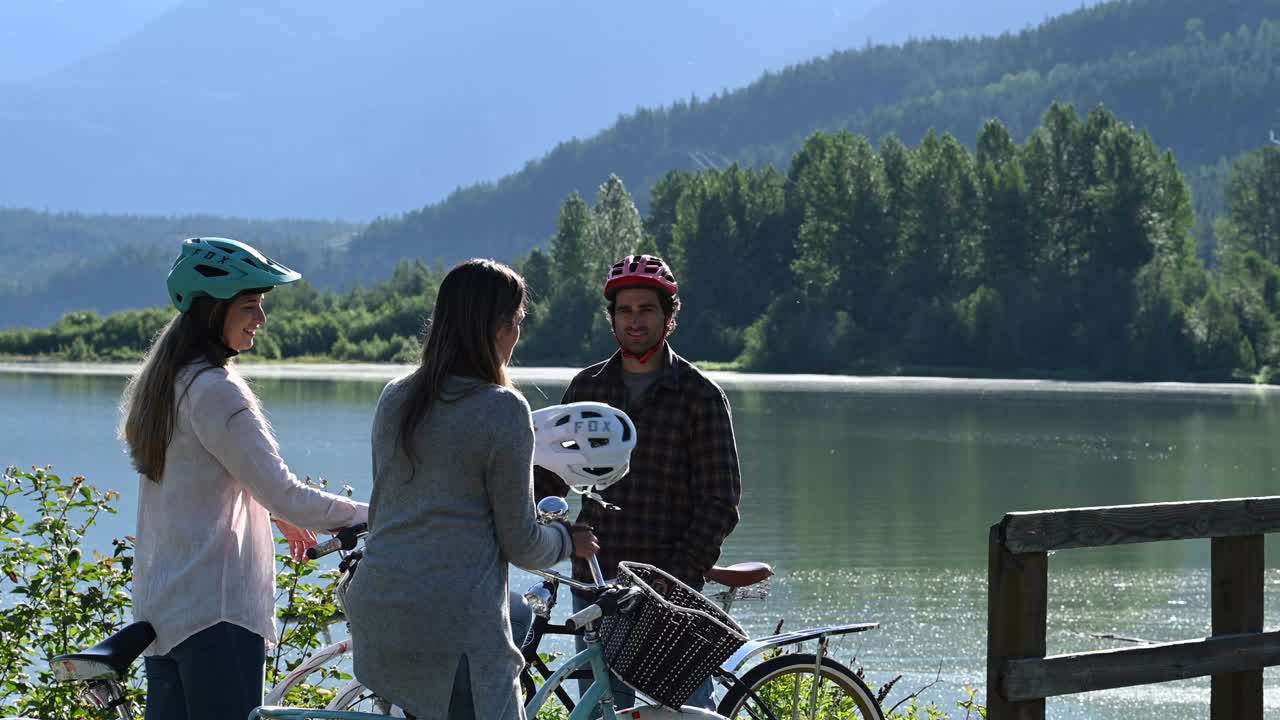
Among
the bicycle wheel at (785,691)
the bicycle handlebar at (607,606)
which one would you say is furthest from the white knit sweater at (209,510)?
the bicycle wheel at (785,691)

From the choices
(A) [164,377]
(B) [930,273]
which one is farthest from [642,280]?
(B) [930,273]

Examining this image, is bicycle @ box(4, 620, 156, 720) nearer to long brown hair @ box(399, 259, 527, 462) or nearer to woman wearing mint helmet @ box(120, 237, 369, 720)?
woman wearing mint helmet @ box(120, 237, 369, 720)

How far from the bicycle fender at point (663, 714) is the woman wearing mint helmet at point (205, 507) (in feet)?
2.59

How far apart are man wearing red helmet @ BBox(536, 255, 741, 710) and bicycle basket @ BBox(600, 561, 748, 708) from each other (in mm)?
921

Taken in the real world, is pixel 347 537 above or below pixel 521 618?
above

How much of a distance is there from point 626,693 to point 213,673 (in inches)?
39.3

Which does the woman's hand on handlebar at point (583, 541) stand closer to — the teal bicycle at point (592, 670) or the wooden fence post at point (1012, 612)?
the teal bicycle at point (592, 670)

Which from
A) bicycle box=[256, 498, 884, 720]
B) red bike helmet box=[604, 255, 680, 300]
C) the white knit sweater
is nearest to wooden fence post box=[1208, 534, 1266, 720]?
bicycle box=[256, 498, 884, 720]

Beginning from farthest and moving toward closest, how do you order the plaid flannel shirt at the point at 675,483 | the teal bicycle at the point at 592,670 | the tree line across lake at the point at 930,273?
the tree line across lake at the point at 930,273, the plaid flannel shirt at the point at 675,483, the teal bicycle at the point at 592,670

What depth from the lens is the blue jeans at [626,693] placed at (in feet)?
13.7

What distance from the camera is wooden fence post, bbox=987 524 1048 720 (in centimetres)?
475

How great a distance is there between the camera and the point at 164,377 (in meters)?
3.80

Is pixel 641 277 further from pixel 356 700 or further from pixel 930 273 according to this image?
pixel 930 273

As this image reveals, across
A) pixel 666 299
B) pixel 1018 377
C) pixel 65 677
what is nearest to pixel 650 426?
pixel 666 299
